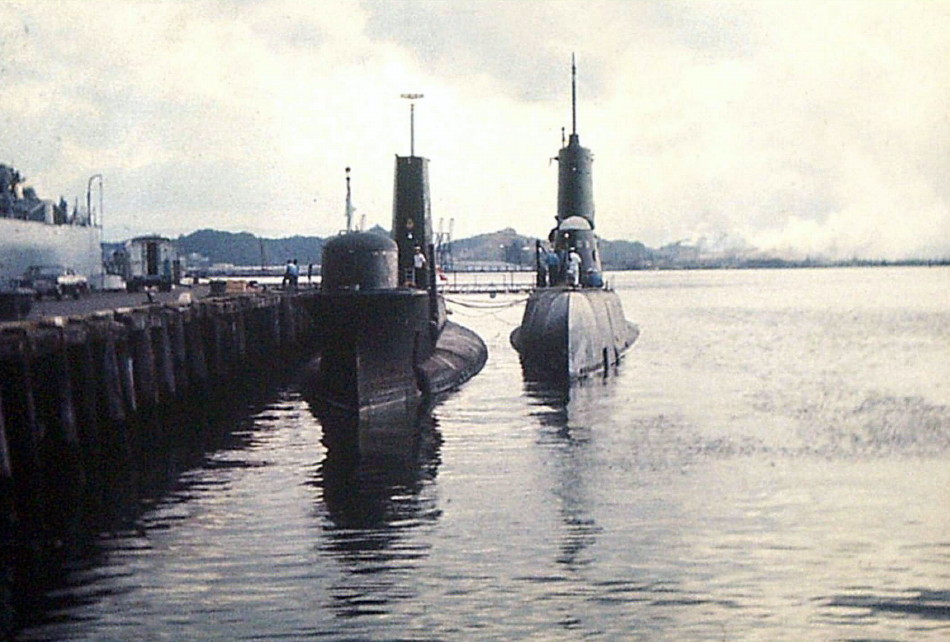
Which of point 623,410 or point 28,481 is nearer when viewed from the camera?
point 28,481

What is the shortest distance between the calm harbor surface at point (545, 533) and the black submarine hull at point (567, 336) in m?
8.13

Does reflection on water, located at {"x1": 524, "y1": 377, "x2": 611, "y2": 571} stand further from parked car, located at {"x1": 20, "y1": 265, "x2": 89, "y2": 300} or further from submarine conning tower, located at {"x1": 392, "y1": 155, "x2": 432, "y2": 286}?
parked car, located at {"x1": 20, "y1": 265, "x2": 89, "y2": 300}

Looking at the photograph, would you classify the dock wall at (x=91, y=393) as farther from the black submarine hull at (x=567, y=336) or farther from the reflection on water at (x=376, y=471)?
the black submarine hull at (x=567, y=336)

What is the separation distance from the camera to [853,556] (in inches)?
717

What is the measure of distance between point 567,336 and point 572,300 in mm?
1209

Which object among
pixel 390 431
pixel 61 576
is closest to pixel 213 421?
pixel 390 431

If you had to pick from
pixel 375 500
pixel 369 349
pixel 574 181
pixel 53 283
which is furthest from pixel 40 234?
pixel 375 500

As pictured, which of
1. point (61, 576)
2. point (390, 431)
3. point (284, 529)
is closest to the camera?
point (61, 576)

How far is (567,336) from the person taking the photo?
44969 millimetres

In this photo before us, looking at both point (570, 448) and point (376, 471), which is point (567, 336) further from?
point (376, 471)

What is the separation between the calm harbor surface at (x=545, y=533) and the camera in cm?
1520

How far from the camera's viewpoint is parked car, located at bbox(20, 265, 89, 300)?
50219mm

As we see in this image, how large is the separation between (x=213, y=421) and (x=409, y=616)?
18.6 meters

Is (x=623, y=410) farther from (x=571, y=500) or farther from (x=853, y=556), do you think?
(x=853, y=556)
